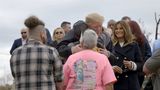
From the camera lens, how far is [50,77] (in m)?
7.22

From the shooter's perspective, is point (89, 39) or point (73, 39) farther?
point (73, 39)

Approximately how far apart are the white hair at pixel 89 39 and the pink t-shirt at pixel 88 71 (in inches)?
3.5

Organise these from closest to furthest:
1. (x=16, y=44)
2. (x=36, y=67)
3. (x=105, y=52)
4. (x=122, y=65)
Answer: (x=36, y=67), (x=105, y=52), (x=122, y=65), (x=16, y=44)

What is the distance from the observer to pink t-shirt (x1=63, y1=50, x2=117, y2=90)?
7.62m

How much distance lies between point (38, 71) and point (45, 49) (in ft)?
1.02

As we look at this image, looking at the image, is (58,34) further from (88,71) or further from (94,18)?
(88,71)

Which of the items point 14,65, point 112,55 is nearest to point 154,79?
point 112,55

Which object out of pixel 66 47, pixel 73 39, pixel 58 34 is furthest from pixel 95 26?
pixel 58 34

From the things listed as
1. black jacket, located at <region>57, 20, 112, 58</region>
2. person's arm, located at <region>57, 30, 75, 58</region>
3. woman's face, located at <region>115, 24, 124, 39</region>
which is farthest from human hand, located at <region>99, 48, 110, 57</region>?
woman's face, located at <region>115, 24, 124, 39</region>

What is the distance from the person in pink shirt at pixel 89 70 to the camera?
7633 millimetres

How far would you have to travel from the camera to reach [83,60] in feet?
25.2

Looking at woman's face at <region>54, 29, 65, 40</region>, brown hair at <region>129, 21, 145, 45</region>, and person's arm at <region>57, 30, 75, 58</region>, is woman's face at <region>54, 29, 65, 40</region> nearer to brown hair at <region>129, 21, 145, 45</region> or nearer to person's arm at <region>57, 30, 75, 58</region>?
brown hair at <region>129, 21, 145, 45</region>

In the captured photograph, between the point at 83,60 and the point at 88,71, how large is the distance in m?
0.18

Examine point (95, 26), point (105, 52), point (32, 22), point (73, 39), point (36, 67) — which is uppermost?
point (32, 22)
